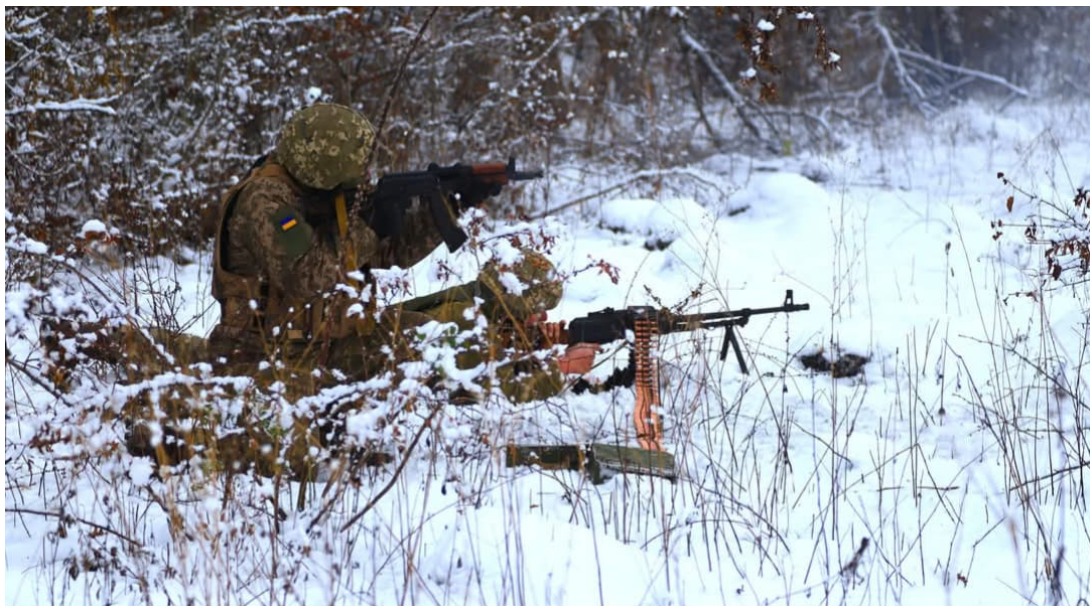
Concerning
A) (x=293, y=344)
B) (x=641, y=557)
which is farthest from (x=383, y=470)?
(x=641, y=557)

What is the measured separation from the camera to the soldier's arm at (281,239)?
11.7 ft

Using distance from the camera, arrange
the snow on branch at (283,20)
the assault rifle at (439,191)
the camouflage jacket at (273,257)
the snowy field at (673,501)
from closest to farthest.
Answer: the snowy field at (673,501) → the camouflage jacket at (273,257) → the assault rifle at (439,191) → the snow on branch at (283,20)

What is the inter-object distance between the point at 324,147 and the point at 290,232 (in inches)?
13.1

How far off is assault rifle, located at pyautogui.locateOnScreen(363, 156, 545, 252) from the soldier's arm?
16 cm

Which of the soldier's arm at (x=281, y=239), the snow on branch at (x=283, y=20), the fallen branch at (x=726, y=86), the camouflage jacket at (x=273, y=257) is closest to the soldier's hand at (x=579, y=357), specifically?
the camouflage jacket at (x=273, y=257)

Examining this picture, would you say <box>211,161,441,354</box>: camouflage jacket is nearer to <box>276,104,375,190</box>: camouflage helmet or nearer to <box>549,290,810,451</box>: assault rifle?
<box>276,104,375,190</box>: camouflage helmet

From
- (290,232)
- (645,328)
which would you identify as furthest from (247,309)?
(645,328)

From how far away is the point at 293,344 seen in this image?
3.74 meters

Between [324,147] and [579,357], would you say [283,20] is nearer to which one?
[324,147]

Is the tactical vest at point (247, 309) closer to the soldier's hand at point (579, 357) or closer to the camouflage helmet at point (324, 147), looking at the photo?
the camouflage helmet at point (324, 147)

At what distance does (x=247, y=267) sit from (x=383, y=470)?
3.11 feet

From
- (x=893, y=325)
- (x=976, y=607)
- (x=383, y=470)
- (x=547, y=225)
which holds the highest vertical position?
(x=547, y=225)

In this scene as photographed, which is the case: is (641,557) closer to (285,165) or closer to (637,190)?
(285,165)

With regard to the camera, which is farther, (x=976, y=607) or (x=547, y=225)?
(x=547, y=225)
